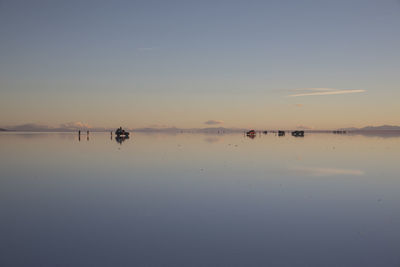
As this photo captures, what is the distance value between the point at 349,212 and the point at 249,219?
4.69 meters

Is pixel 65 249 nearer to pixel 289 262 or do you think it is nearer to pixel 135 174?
pixel 289 262

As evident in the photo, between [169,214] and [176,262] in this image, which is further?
[169,214]

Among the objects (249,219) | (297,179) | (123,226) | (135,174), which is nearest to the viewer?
(123,226)

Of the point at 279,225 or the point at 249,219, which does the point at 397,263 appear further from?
the point at 249,219

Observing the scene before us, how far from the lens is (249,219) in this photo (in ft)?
39.8

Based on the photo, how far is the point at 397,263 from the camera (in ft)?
27.3

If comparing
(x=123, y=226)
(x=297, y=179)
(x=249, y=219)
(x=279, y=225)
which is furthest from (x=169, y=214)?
(x=297, y=179)

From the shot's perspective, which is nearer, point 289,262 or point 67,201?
point 289,262


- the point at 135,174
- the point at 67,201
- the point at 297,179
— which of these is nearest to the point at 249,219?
the point at 67,201

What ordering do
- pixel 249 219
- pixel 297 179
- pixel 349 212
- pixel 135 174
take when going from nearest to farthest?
1. pixel 249 219
2. pixel 349 212
3. pixel 297 179
4. pixel 135 174

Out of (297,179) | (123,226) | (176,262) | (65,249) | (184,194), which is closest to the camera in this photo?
(176,262)

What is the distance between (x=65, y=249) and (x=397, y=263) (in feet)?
30.9

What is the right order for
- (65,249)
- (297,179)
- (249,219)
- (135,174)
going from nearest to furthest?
(65,249), (249,219), (297,179), (135,174)

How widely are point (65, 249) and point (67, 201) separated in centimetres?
664
